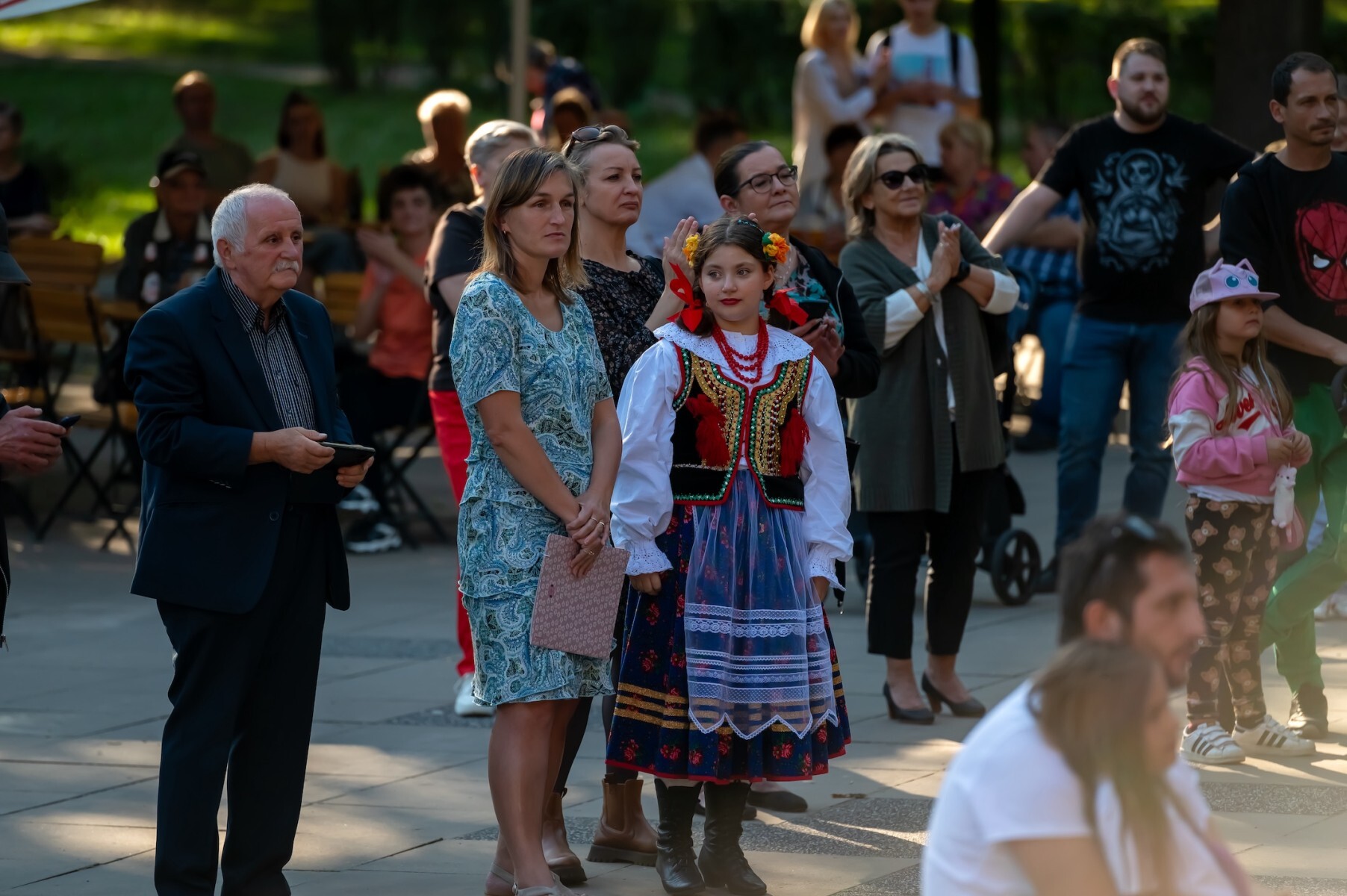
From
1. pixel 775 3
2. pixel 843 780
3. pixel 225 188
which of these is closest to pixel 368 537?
pixel 225 188

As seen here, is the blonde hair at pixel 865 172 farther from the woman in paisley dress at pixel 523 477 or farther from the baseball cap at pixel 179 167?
the baseball cap at pixel 179 167

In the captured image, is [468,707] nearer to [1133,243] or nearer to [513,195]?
[513,195]

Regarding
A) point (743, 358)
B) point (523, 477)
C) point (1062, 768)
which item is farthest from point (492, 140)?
point (1062, 768)

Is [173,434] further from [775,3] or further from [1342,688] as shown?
[775,3]

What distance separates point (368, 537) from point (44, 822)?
5118 mm

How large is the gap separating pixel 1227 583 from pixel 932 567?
1.22m

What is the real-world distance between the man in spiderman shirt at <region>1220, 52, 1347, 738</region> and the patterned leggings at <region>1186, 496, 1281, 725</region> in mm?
245

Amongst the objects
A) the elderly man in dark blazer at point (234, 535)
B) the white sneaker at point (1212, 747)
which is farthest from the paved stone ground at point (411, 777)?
the elderly man in dark blazer at point (234, 535)

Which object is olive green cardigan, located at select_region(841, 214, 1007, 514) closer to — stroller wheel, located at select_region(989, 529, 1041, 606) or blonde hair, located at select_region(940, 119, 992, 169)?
stroller wheel, located at select_region(989, 529, 1041, 606)

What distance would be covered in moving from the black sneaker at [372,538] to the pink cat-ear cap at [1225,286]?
577 cm

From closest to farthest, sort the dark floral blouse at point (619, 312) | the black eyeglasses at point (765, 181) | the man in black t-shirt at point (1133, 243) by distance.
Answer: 1. the dark floral blouse at point (619, 312)
2. the black eyeglasses at point (765, 181)
3. the man in black t-shirt at point (1133, 243)

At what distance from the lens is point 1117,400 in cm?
891

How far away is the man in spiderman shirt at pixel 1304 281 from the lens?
6660 mm

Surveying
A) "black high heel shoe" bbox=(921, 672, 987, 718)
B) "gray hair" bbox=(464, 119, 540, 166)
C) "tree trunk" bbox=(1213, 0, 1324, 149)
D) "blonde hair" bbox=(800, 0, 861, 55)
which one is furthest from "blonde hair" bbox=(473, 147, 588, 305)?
"blonde hair" bbox=(800, 0, 861, 55)
